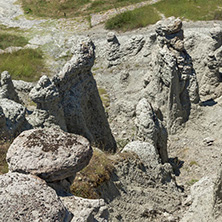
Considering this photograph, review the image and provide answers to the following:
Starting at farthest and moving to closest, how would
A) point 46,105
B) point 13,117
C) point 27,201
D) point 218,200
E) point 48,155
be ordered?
point 13,117 → point 46,105 → point 218,200 → point 48,155 → point 27,201

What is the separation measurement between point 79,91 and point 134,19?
2103cm

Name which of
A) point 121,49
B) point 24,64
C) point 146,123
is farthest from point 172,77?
point 24,64

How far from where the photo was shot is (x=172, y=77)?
13250 mm

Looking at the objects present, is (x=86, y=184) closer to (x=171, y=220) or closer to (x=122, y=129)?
(x=171, y=220)

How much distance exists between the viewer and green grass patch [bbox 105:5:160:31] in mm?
28703

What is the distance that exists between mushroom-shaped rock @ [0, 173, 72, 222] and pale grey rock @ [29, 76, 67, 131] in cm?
494

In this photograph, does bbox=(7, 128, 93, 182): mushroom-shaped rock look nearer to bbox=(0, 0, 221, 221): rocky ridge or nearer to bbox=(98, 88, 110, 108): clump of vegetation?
bbox=(0, 0, 221, 221): rocky ridge

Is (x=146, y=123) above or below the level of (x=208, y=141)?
above

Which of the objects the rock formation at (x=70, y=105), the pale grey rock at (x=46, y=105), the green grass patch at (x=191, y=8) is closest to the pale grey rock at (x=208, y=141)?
the rock formation at (x=70, y=105)

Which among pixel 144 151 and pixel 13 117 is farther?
pixel 13 117

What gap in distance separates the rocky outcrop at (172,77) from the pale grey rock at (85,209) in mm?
9153

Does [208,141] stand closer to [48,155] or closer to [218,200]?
[218,200]

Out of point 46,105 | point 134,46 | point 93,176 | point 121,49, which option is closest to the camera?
point 93,176

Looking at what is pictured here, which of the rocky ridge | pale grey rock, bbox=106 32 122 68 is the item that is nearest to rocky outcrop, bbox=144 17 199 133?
the rocky ridge
